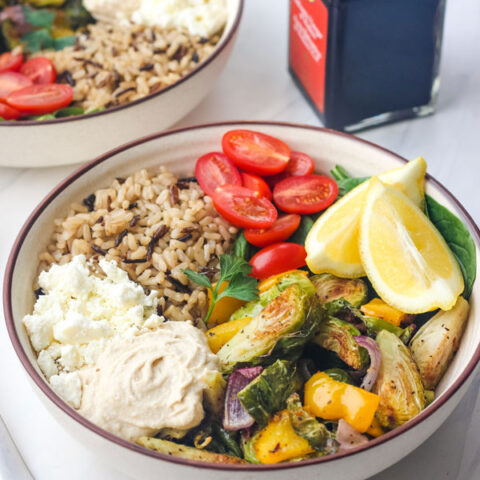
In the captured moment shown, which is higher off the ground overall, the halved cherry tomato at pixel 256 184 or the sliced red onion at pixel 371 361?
the halved cherry tomato at pixel 256 184

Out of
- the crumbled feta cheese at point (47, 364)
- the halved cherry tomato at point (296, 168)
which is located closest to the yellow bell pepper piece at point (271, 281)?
the halved cherry tomato at point (296, 168)

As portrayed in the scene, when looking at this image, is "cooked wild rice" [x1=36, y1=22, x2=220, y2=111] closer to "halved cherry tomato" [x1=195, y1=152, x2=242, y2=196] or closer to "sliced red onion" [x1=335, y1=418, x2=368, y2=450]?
"halved cherry tomato" [x1=195, y1=152, x2=242, y2=196]

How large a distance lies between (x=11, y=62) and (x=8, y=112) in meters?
0.37

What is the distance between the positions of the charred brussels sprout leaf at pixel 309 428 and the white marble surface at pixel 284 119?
0.26 m

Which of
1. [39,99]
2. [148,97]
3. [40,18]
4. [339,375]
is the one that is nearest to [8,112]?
[39,99]

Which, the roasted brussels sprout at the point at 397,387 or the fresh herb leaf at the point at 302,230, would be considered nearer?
the roasted brussels sprout at the point at 397,387

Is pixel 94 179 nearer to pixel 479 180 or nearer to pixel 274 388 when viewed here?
pixel 274 388

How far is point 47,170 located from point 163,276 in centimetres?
85

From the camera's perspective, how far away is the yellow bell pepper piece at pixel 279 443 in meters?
1.49

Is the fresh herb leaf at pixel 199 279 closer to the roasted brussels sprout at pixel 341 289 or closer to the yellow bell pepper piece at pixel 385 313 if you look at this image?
the roasted brussels sprout at pixel 341 289

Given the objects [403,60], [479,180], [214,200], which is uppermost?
[403,60]

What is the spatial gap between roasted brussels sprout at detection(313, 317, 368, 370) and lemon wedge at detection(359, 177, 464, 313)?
15 centimetres

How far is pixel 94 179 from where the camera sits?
210cm

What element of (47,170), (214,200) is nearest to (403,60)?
(214,200)
